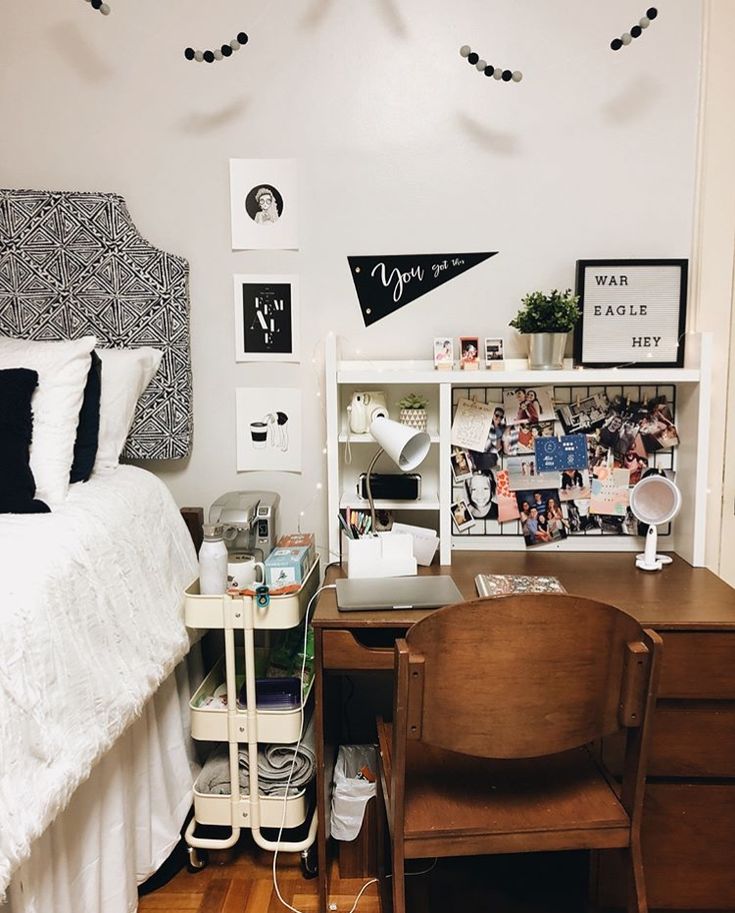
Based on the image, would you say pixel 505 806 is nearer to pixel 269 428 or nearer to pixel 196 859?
pixel 196 859

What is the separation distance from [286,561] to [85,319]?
941 millimetres

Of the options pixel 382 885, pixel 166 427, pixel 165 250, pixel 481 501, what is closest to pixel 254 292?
pixel 165 250

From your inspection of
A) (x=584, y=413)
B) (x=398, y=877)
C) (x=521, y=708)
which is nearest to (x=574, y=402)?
(x=584, y=413)

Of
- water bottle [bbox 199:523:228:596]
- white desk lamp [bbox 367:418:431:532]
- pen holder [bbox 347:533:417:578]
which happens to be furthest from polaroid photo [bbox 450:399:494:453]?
water bottle [bbox 199:523:228:596]

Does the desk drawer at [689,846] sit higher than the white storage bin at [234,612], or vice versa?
the white storage bin at [234,612]

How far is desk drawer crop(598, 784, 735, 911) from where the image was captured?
160 cm

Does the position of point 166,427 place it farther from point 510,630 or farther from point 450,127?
point 510,630

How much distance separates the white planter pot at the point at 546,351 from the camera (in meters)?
1.90

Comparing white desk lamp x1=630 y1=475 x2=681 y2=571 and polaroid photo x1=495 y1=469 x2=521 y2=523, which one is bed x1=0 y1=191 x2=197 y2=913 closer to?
polaroid photo x1=495 y1=469 x2=521 y2=523

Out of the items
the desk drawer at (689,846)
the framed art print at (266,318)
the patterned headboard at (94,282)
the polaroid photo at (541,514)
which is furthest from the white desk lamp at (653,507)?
the patterned headboard at (94,282)

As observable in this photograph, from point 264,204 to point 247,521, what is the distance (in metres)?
0.90

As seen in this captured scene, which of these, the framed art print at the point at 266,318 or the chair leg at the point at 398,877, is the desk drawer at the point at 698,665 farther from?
the framed art print at the point at 266,318

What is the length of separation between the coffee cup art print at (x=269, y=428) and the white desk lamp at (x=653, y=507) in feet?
3.16

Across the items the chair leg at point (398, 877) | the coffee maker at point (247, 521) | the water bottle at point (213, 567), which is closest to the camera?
the chair leg at point (398, 877)
